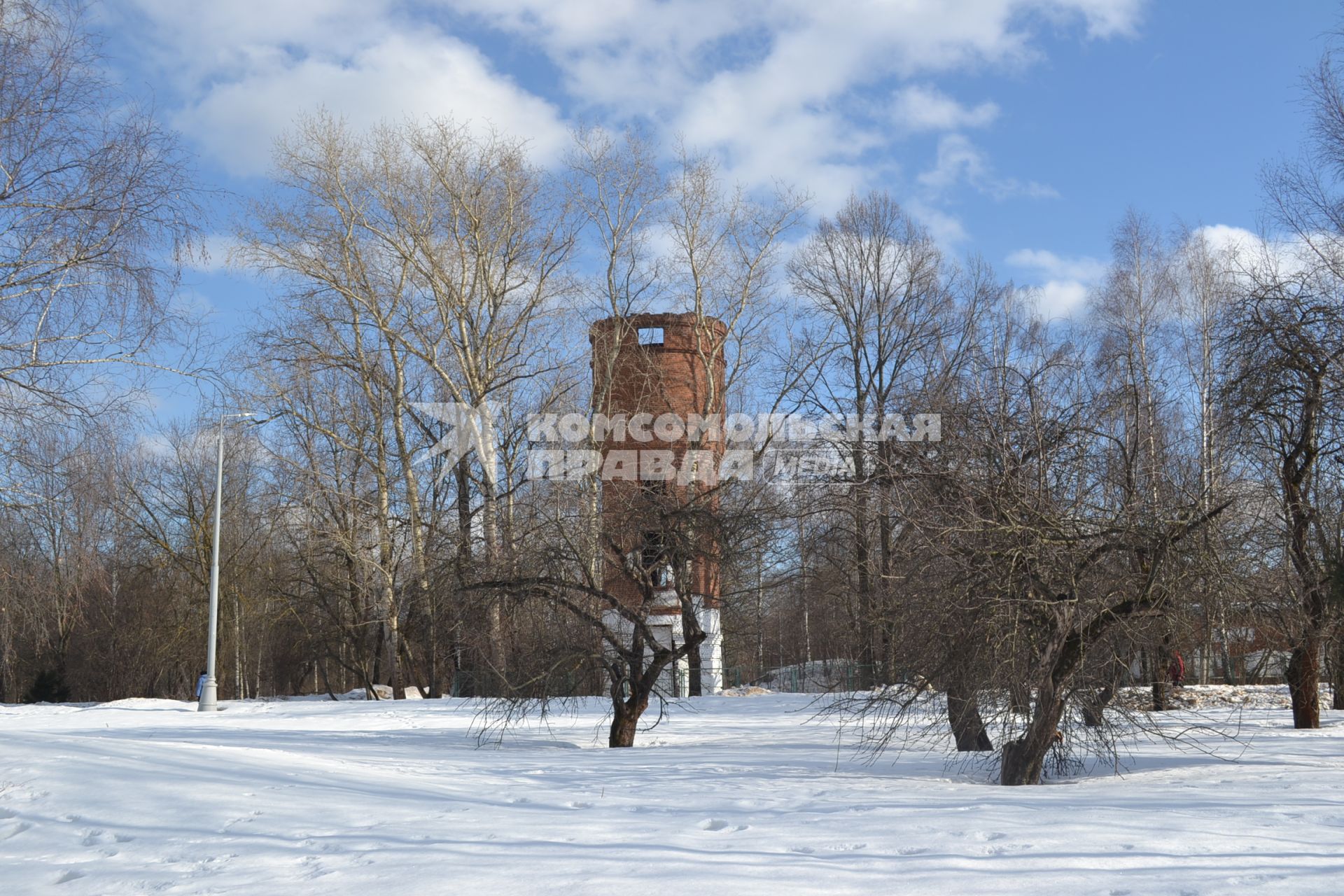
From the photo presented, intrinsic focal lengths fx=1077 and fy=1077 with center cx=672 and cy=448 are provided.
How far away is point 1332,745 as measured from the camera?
1309 cm

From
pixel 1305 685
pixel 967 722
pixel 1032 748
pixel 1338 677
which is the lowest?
pixel 1338 677

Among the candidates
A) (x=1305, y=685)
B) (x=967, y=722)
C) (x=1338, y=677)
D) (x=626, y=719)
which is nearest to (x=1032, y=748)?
(x=967, y=722)

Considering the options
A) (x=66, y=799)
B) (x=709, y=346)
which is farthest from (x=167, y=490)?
(x=66, y=799)

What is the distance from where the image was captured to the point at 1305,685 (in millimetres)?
15734

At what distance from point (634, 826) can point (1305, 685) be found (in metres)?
12.9

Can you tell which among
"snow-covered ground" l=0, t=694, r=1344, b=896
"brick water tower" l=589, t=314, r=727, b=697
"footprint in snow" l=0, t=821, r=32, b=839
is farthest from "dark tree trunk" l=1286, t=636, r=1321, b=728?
"footprint in snow" l=0, t=821, r=32, b=839

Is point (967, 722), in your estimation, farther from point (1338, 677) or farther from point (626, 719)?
point (1338, 677)

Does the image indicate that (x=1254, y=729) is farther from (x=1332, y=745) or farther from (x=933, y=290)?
(x=933, y=290)

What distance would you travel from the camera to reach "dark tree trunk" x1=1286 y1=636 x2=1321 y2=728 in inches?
607

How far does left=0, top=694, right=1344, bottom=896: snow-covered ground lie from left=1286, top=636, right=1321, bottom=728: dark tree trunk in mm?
4247

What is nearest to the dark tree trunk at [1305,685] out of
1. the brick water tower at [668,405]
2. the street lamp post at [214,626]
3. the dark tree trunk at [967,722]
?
the dark tree trunk at [967,722]

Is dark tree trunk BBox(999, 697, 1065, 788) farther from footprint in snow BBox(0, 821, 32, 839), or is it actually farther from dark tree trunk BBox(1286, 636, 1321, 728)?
footprint in snow BBox(0, 821, 32, 839)

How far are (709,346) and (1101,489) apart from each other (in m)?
18.5

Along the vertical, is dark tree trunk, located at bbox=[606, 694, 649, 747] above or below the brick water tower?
below
